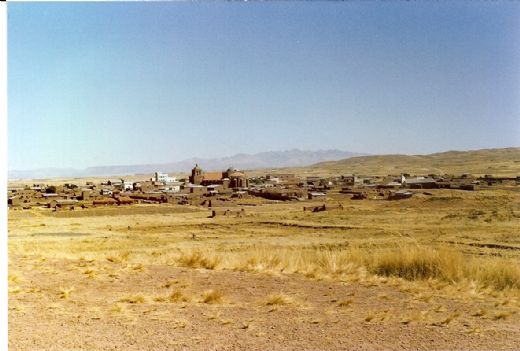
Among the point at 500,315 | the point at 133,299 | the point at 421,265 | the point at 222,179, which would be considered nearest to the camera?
the point at 500,315

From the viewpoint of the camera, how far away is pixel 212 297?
8.24m

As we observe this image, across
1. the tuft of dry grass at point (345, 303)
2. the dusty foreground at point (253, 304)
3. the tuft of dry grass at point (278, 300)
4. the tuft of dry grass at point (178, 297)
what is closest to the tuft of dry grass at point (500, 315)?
the dusty foreground at point (253, 304)

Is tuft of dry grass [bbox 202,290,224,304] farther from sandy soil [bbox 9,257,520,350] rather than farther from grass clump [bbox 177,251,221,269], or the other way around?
grass clump [bbox 177,251,221,269]

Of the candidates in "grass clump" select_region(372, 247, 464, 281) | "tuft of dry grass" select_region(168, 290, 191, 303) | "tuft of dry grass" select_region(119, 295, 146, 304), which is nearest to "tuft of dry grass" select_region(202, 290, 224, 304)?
"tuft of dry grass" select_region(168, 290, 191, 303)

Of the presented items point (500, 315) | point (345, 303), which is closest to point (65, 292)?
point (345, 303)

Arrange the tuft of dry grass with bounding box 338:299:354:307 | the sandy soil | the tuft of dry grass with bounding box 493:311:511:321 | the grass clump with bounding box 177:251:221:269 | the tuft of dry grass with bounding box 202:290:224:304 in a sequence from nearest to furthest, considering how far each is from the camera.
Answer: the sandy soil
the tuft of dry grass with bounding box 493:311:511:321
the tuft of dry grass with bounding box 338:299:354:307
the tuft of dry grass with bounding box 202:290:224:304
the grass clump with bounding box 177:251:221:269

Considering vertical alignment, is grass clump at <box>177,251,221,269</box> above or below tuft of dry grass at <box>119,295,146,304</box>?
below

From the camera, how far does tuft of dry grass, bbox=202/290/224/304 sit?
8.18 meters

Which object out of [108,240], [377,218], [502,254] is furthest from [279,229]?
[502,254]

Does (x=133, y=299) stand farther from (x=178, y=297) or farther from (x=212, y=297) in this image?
(x=212, y=297)

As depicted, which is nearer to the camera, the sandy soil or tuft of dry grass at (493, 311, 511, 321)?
the sandy soil

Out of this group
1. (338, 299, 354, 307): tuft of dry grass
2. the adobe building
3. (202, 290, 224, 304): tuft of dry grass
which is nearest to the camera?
(338, 299, 354, 307): tuft of dry grass

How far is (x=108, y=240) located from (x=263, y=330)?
2139cm

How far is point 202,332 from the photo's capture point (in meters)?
6.58
